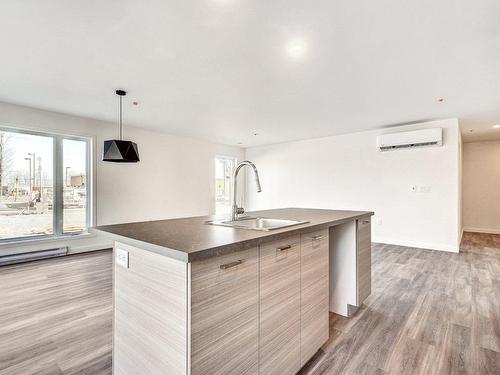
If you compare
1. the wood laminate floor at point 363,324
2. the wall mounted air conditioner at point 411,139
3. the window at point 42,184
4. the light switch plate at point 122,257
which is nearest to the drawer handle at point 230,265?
the light switch plate at point 122,257

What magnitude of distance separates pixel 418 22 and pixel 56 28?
286 cm

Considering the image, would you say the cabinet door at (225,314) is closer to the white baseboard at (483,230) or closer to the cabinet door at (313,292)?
the cabinet door at (313,292)

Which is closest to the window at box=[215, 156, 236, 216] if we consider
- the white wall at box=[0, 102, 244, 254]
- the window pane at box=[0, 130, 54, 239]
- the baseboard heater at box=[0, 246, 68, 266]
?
the white wall at box=[0, 102, 244, 254]

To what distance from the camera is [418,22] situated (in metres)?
1.96

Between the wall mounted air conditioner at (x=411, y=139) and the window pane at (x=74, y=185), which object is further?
the wall mounted air conditioner at (x=411, y=139)

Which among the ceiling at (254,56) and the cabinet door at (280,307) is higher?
the ceiling at (254,56)

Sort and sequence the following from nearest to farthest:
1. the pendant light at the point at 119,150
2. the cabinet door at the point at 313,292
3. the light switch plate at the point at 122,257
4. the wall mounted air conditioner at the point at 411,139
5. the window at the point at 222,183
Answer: the light switch plate at the point at 122,257, the cabinet door at the point at 313,292, the pendant light at the point at 119,150, the wall mounted air conditioner at the point at 411,139, the window at the point at 222,183

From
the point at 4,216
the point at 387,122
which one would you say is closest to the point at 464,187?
the point at 387,122

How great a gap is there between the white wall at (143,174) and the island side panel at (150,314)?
3866mm

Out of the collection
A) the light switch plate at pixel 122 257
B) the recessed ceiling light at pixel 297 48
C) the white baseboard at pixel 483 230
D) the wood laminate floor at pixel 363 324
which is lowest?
the wood laminate floor at pixel 363 324

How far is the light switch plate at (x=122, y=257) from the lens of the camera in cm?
128

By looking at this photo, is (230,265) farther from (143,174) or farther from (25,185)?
(143,174)

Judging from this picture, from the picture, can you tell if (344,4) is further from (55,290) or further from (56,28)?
(55,290)

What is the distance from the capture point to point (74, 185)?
14.9 feet
